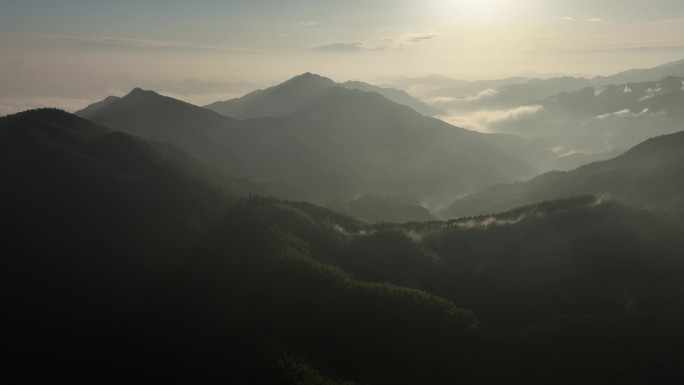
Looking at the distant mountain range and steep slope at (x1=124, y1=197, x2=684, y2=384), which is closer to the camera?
steep slope at (x1=124, y1=197, x2=684, y2=384)

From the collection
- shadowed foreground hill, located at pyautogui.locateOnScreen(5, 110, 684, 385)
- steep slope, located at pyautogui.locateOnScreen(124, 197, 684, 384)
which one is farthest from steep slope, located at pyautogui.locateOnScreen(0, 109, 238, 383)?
steep slope, located at pyautogui.locateOnScreen(124, 197, 684, 384)

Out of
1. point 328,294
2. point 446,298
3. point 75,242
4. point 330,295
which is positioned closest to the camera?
point 330,295

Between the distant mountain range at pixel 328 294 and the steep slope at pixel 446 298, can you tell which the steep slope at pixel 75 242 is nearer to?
the distant mountain range at pixel 328 294

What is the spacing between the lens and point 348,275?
388 feet

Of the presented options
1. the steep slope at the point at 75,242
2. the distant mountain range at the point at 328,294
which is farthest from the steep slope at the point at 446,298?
the steep slope at the point at 75,242

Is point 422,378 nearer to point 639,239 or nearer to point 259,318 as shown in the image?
point 259,318

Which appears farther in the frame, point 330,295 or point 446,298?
point 446,298

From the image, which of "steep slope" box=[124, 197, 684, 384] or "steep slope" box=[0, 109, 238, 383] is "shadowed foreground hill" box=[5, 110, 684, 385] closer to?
"steep slope" box=[124, 197, 684, 384]

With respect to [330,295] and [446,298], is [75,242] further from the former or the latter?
[446,298]

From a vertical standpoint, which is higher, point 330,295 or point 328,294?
point 328,294

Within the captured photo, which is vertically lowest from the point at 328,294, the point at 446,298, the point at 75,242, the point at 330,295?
the point at 446,298

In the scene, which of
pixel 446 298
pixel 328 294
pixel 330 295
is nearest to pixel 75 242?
pixel 328 294

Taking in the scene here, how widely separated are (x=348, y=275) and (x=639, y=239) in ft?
259

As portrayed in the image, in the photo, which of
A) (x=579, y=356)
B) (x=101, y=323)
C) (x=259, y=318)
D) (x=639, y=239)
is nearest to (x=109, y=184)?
(x=101, y=323)
